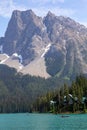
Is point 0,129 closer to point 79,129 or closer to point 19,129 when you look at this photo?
point 19,129

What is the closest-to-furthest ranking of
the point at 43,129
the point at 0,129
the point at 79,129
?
1. the point at 79,129
2. the point at 43,129
3. the point at 0,129

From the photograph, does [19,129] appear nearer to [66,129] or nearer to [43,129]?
[43,129]

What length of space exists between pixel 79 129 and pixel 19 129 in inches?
802

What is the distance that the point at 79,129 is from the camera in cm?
10506

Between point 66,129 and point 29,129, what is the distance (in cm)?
1275

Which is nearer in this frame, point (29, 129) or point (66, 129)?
point (66, 129)

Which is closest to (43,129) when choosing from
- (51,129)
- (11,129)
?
(51,129)

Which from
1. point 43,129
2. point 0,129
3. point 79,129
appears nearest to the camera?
point 79,129

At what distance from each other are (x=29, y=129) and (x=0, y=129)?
35.7ft

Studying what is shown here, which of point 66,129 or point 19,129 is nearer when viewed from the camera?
point 66,129

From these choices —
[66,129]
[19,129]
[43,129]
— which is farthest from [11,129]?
[66,129]

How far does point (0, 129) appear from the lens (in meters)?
121

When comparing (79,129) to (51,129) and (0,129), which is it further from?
(0,129)

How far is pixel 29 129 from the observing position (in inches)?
4528
